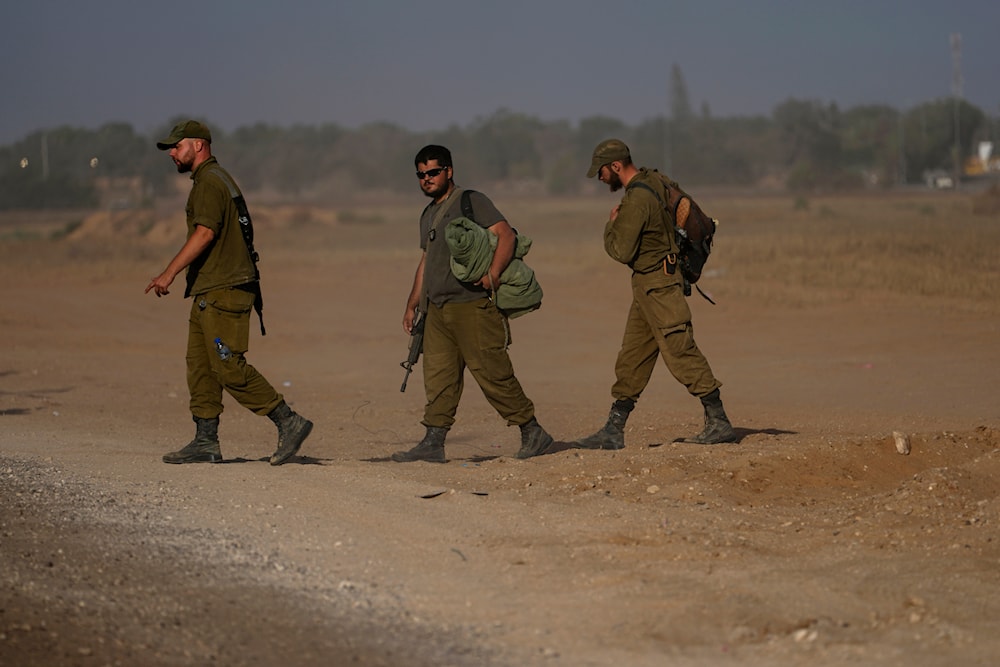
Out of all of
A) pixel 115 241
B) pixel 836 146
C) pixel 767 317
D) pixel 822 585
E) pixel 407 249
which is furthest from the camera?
pixel 836 146

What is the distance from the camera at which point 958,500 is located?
6.76 meters

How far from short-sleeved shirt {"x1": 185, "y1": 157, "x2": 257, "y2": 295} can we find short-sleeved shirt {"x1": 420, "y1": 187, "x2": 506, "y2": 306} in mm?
1040

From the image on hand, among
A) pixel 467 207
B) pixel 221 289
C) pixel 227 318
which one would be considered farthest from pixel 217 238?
pixel 467 207

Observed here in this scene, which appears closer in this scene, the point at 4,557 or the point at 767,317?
the point at 4,557

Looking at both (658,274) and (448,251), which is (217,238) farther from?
(658,274)

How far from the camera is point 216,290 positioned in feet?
24.6

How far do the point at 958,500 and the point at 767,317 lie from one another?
40.1 feet

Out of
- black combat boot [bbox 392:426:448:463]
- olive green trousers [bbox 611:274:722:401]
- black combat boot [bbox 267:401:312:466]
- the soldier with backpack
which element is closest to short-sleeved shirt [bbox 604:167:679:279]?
the soldier with backpack

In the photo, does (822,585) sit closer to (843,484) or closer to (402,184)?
(843,484)

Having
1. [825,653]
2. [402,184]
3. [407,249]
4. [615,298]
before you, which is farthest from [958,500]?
[402,184]

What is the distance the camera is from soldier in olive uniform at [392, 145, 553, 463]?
7980mm

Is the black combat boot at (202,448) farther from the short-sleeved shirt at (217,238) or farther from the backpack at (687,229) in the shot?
the backpack at (687,229)

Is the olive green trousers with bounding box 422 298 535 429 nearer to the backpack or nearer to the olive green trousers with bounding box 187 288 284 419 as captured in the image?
the olive green trousers with bounding box 187 288 284 419

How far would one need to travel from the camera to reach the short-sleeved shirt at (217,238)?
24.5 ft
